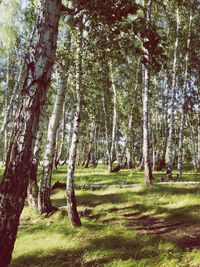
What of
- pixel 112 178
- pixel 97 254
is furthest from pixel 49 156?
pixel 112 178

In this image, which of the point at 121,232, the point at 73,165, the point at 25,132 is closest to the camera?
the point at 25,132

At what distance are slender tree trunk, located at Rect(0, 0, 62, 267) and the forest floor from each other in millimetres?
3298

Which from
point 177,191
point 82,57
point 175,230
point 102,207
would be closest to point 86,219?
point 102,207

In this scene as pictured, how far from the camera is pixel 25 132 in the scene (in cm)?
478

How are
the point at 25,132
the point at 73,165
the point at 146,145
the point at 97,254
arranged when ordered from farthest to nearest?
the point at 146,145
the point at 73,165
the point at 97,254
the point at 25,132

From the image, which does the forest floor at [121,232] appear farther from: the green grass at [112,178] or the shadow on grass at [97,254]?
the green grass at [112,178]

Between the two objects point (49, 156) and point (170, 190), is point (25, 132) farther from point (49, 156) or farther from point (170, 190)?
point (170, 190)

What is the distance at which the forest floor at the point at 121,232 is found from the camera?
778 cm

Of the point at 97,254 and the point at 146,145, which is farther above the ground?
the point at 146,145

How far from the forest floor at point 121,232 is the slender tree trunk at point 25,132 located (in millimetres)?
3298

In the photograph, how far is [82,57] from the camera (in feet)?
37.2

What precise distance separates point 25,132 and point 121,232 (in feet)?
19.5

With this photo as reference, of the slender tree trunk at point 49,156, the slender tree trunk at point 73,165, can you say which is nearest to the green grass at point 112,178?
the slender tree trunk at point 49,156

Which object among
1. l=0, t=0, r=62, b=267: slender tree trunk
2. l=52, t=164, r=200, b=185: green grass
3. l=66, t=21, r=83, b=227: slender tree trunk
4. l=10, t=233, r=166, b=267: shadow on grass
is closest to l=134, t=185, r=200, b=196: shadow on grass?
l=52, t=164, r=200, b=185: green grass
